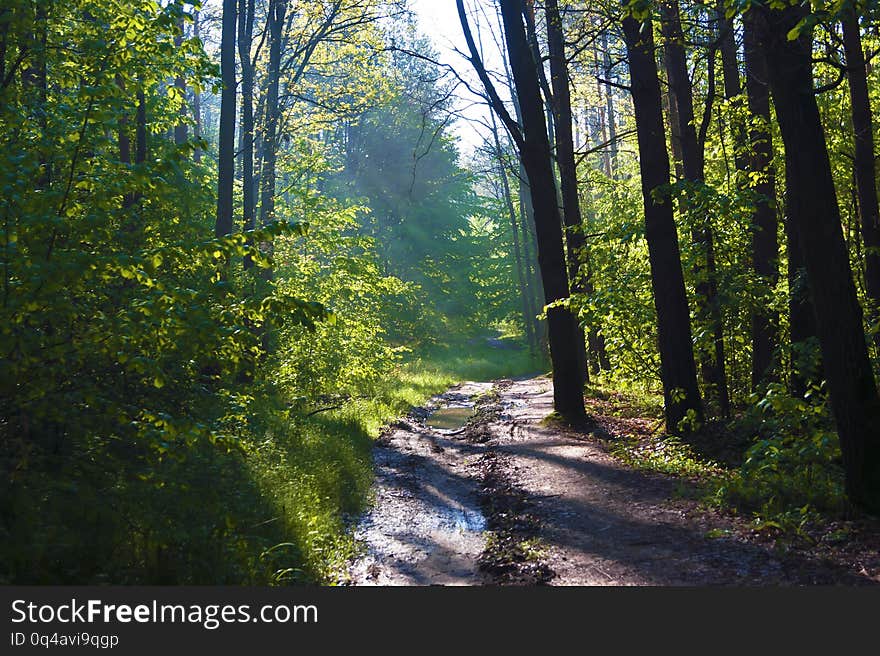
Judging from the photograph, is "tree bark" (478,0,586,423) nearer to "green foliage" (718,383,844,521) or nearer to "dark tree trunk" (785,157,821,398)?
"dark tree trunk" (785,157,821,398)

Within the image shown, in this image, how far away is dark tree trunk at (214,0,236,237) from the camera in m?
16.0

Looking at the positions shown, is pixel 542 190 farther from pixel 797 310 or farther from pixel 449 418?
pixel 449 418

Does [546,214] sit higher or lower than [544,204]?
lower

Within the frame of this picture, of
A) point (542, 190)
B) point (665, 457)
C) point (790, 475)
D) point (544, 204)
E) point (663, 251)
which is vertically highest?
point (542, 190)

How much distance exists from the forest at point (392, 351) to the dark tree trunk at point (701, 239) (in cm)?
9

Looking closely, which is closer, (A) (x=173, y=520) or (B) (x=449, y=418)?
(A) (x=173, y=520)

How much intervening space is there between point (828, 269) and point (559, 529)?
374 cm

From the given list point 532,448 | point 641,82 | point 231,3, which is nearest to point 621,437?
point 532,448

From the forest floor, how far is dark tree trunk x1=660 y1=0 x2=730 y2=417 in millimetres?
1830

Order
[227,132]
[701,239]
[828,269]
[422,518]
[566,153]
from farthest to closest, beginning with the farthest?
[566,153] < [227,132] < [701,239] < [422,518] < [828,269]

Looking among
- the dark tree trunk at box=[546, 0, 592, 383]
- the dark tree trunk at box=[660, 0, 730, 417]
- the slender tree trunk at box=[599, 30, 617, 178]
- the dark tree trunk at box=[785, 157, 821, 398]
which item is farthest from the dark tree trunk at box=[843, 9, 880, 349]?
the slender tree trunk at box=[599, 30, 617, 178]

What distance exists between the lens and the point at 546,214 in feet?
48.3

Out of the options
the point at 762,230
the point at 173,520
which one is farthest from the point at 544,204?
the point at 173,520

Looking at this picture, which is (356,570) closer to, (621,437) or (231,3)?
(621,437)
